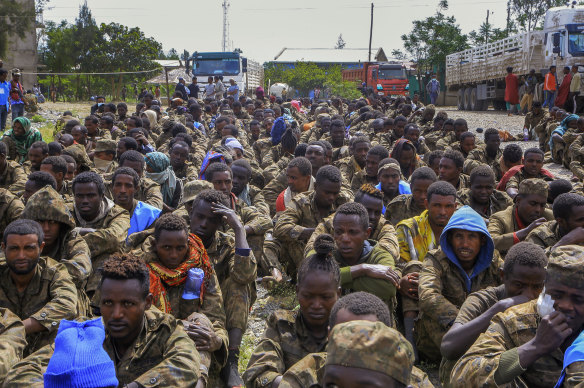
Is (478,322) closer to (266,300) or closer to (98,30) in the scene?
(266,300)

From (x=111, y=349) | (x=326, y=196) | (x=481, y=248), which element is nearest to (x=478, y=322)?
(x=481, y=248)

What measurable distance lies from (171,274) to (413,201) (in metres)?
2.96

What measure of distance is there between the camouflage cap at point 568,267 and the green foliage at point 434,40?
36.8m

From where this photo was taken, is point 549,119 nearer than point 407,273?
No

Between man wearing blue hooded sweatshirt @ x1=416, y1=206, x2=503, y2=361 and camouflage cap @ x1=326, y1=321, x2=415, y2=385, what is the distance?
211 centimetres

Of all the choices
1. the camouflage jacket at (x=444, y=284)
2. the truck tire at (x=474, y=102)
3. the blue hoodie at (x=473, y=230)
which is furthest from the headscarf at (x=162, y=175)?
the truck tire at (x=474, y=102)

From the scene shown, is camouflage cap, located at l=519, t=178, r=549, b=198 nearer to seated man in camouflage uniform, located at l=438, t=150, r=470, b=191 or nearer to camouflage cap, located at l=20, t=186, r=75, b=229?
seated man in camouflage uniform, located at l=438, t=150, r=470, b=191

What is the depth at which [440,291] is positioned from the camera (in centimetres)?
427

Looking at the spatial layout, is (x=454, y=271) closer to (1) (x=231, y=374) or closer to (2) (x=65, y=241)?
(1) (x=231, y=374)

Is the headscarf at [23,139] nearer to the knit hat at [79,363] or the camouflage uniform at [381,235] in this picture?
the camouflage uniform at [381,235]

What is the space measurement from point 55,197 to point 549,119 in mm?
13166

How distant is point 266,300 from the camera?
6.32 m

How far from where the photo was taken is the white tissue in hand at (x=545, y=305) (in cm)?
285

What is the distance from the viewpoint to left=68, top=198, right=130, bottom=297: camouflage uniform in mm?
4785
